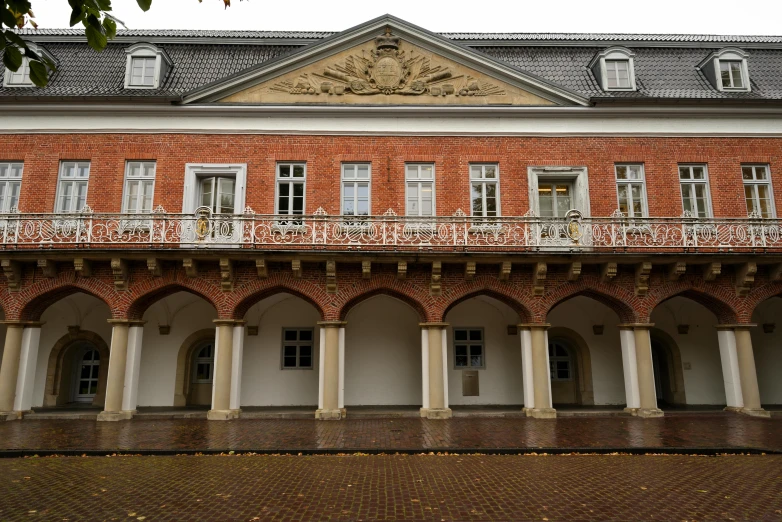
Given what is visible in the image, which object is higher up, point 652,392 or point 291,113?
point 291,113

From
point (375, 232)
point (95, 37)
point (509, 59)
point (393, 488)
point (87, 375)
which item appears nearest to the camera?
point (95, 37)

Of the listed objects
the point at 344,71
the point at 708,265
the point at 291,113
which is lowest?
the point at 708,265

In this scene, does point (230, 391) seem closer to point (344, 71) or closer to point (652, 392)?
point (344, 71)

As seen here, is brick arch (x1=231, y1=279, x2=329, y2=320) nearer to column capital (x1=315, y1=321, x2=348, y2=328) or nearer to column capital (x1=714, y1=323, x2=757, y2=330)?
column capital (x1=315, y1=321, x2=348, y2=328)

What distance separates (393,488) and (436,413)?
19.5 ft

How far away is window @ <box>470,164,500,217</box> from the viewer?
1470cm

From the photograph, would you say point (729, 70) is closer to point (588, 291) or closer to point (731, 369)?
point (588, 291)

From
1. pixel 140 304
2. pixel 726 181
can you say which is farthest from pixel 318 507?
pixel 726 181

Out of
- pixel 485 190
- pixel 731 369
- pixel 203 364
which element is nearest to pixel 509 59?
pixel 485 190

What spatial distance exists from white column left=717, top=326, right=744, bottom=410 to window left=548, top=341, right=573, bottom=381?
4090 millimetres

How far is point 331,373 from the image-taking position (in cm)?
1306

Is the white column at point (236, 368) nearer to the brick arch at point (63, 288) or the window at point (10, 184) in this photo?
the brick arch at point (63, 288)

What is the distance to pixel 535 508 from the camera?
6.27 metres

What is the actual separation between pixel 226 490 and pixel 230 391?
20.6 ft
